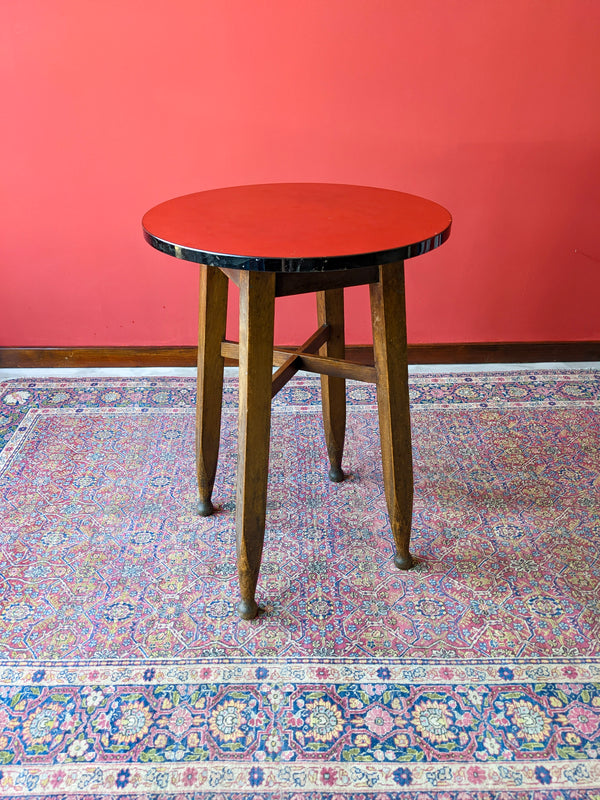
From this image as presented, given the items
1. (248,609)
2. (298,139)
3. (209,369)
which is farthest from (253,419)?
(298,139)

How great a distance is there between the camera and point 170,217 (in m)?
1.86

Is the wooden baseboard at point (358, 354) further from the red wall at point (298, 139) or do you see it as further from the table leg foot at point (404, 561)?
the table leg foot at point (404, 561)

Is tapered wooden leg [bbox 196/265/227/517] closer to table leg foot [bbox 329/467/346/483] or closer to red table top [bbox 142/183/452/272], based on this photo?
red table top [bbox 142/183/452/272]

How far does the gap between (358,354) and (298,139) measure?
112cm

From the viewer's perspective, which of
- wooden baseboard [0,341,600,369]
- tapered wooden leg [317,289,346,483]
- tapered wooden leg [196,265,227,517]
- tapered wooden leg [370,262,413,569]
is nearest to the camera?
tapered wooden leg [370,262,413,569]

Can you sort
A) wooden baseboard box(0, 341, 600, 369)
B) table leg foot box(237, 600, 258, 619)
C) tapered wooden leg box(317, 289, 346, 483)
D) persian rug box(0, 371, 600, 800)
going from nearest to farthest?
persian rug box(0, 371, 600, 800) → table leg foot box(237, 600, 258, 619) → tapered wooden leg box(317, 289, 346, 483) → wooden baseboard box(0, 341, 600, 369)

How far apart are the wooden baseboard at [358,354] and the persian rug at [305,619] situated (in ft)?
1.77

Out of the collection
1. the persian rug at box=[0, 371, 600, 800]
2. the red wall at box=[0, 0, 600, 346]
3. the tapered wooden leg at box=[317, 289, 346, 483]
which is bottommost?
the persian rug at box=[0, 371, 600, 800]

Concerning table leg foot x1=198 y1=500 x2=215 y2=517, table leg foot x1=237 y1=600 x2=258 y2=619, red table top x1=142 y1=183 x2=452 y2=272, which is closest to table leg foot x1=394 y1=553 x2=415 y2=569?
table leg foot x1=237 y1=600 x2=258 y2=619

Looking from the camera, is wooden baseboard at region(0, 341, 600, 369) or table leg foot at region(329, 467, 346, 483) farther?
wooden baseboard at region(0, 341, 600, 369)

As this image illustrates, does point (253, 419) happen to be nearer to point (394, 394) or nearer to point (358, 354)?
point (394, 394)

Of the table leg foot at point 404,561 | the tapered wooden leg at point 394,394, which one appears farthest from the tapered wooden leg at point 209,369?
the table leg foot at point 404,561

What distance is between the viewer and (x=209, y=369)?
7.04ft

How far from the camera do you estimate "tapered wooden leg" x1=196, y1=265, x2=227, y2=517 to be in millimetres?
2066
